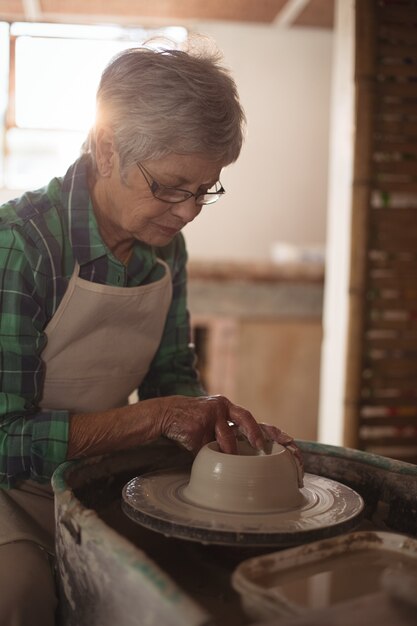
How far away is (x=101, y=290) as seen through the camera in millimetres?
1438

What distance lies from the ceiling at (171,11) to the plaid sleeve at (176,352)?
291cm

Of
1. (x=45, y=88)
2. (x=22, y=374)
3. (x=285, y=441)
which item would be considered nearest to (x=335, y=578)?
(x=285, y=441)

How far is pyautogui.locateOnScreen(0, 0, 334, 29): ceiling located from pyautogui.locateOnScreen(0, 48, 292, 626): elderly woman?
304 centimetres

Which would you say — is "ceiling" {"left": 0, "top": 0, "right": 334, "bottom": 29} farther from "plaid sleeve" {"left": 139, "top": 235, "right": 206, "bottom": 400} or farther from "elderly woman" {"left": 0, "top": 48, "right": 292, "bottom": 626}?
"elderly woman" {"left": 0, "top": 48, "right": 292, "bottom": 626}

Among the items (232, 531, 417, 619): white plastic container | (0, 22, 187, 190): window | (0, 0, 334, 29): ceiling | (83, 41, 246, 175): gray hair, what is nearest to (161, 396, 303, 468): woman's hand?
(232, 531, 417, 619): white plastic container

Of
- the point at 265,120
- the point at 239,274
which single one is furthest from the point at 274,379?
the point at 265,120

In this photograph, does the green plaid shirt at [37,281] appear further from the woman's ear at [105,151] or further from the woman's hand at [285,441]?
the woman's hand at [285,441]

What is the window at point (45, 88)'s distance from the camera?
4.67 metres

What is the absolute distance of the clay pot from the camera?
3.73 feet

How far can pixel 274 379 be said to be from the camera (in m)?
3.93

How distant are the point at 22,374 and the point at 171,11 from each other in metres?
3.57

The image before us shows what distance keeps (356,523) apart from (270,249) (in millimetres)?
3848

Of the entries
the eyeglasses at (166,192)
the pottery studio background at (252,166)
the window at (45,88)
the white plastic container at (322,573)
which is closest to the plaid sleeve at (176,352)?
the eyeglasses at (166,192)

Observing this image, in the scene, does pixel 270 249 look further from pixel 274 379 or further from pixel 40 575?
pixel 40 575
